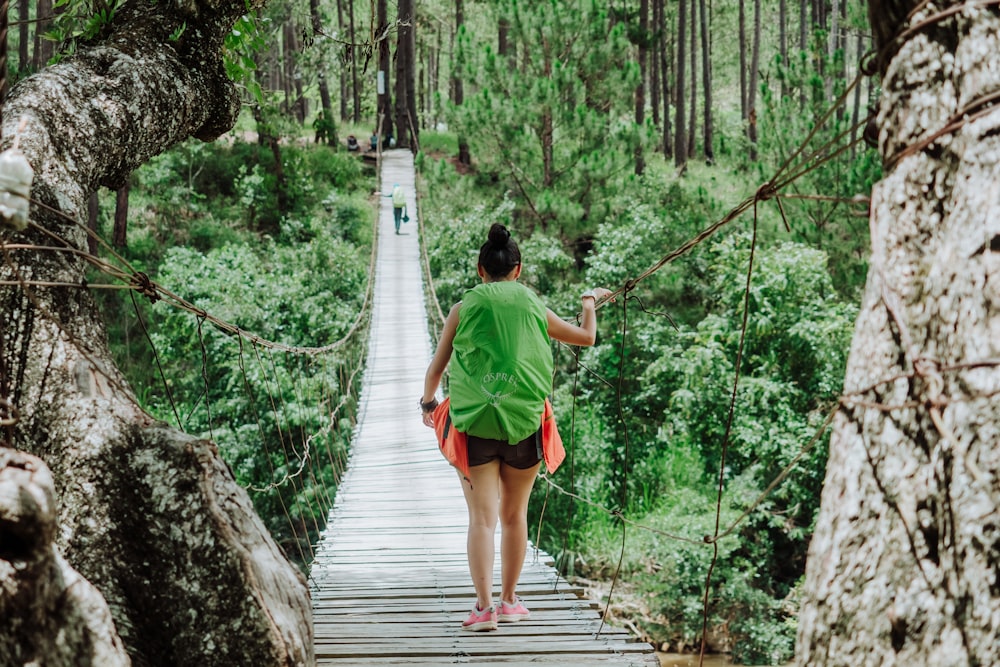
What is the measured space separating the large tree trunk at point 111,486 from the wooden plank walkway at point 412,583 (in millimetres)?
668

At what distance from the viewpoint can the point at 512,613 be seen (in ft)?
6.87

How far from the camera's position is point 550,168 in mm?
10305

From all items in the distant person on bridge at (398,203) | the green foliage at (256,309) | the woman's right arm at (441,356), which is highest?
the woman's right arm at (441,356)

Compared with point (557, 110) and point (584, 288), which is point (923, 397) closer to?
point (584, 288)

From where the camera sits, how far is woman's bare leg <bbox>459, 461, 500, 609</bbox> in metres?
1.98

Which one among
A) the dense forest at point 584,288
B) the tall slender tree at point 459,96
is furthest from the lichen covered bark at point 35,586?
the tall slender tree at point 459,96

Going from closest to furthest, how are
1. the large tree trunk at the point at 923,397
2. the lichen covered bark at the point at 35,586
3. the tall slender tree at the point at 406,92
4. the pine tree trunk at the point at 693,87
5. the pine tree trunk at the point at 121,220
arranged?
the large tree trunk at the point at 923,397
the lichen covered bark at the point at 35,586
the pine tree trunk at the point at 121,220
the tall slender tree at the point at 406,92
the pine tree trunk at the point at 693,87

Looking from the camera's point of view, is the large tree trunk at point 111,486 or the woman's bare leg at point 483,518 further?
the woman's bare leg at point 483,518

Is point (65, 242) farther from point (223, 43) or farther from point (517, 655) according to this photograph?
point (517, 655)

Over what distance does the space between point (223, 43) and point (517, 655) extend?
152 centimetres

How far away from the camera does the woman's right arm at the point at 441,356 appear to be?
202 cm

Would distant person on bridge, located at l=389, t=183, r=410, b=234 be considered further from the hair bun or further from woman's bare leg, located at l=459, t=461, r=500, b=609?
woman's bare leg, located at l=459, t=461, r=500, b=609

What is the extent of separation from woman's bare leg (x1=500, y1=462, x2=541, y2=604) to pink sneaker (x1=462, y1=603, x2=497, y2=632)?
0.09 m

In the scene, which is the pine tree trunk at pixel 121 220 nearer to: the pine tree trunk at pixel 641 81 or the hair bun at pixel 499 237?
the pine tree trunk at pixel 641 81
